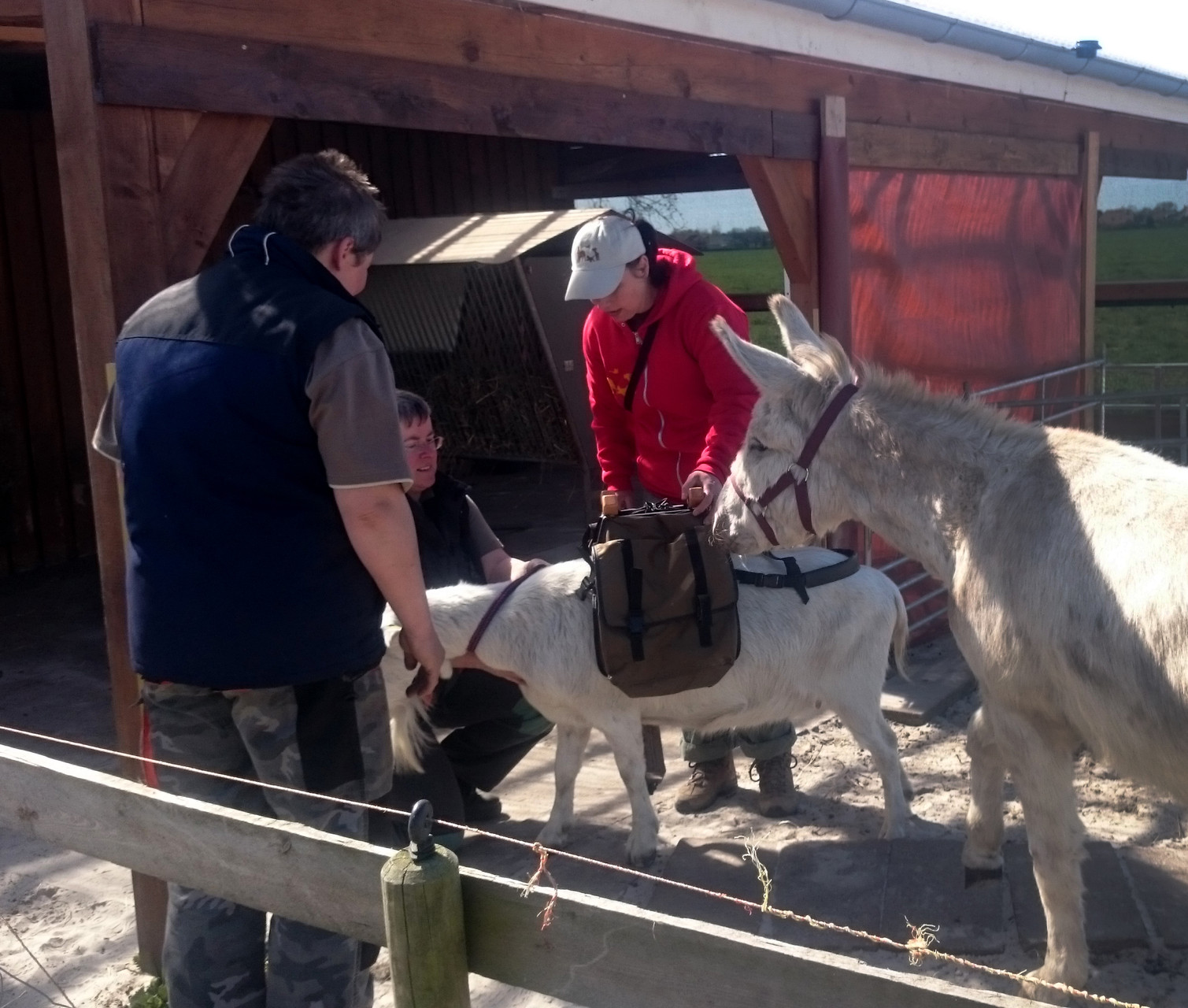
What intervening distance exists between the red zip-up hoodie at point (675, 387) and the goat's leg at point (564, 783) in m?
0.95

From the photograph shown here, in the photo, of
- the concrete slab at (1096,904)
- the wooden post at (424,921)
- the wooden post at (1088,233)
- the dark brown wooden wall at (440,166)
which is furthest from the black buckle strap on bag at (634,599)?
the dark brown wooden wall at (440,166)

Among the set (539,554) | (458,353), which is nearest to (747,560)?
(539,554)

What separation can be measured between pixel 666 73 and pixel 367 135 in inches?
262

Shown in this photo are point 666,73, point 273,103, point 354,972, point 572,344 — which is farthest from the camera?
point 572,344

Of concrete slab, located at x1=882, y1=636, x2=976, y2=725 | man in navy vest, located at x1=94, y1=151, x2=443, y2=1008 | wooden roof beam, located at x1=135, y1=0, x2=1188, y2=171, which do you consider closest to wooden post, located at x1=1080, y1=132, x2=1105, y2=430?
wooden roof beam, located at x1=135, y1=0, x2=1188, y2=171

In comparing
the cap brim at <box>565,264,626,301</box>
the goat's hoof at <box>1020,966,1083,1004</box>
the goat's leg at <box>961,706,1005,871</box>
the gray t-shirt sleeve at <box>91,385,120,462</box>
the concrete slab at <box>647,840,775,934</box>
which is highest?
the cap brim at <box>565,264,626,301</box>

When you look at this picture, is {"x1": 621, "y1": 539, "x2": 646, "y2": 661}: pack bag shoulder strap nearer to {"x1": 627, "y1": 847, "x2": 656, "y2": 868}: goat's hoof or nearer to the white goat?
the white goat

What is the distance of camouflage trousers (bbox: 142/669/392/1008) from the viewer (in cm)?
254

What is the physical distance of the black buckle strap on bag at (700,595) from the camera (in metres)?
3.81

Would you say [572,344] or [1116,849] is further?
[572,344]

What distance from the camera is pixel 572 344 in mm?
9641

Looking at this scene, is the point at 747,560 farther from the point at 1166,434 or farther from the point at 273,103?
the point at 1166,434

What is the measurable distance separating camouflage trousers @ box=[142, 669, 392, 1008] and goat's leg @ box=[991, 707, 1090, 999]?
165 centimetres

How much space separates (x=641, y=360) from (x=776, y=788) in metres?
1.75
